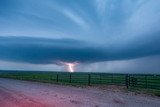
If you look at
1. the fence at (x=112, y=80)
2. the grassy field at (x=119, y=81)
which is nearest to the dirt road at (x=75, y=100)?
the grassy field at (x=119, y=81)

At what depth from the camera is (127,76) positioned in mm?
26406

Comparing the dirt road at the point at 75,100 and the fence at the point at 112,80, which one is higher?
the fence at the point at 112,80

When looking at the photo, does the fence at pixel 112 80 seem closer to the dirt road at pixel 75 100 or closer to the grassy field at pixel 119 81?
the grassy field at pixel 119 81

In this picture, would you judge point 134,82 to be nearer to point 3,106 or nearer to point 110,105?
point 110,105

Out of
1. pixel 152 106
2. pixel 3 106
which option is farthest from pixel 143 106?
pixel 3 106

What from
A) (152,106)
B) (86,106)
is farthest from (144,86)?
(86,106)

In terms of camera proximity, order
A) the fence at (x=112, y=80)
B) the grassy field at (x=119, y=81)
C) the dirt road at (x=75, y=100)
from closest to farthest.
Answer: the dirt road at (x=75, y=100) < the grassy field at (x=119, y=81) < the fence at (x=112, y=80)

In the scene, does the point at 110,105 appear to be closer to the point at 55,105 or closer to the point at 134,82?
the point at 55,105

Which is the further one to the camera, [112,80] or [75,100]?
[112,80]

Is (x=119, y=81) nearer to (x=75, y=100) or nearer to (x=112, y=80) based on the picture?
(x=112, y=80)

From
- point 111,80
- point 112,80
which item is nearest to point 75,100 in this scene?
point 112,80

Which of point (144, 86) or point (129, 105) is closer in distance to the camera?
point (129, 105)

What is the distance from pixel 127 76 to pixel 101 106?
15.4 metres

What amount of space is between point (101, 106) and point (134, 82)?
55.0 ft
